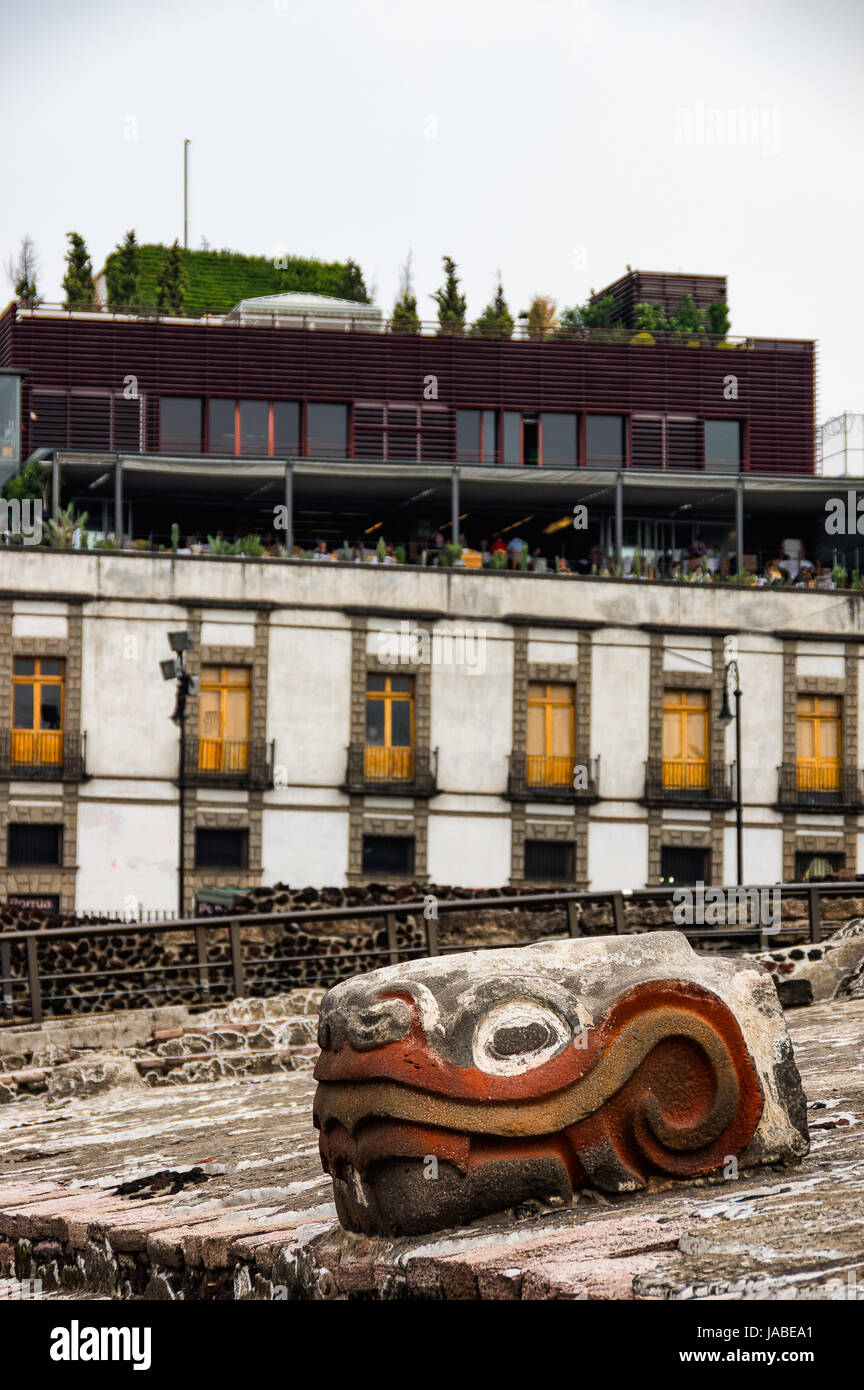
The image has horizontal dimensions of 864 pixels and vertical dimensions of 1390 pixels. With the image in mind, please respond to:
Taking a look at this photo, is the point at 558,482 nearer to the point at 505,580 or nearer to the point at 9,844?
the point at 505,580

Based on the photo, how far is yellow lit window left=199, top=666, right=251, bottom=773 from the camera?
3550 cm

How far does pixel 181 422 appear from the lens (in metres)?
42.6

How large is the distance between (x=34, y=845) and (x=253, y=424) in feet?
41.3

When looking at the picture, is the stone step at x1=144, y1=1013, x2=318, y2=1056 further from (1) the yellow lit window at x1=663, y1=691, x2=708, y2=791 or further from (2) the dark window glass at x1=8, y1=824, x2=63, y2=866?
(1) the yellow lit window at x1=663, y1=691, x2=708, y2=791

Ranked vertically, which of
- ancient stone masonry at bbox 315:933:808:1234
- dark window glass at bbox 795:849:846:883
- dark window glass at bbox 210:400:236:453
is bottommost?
dark window glass at bbox 795:849:846:883

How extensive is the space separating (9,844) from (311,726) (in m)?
6.21

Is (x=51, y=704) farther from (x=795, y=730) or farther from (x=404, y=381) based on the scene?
(x=795, y=730)

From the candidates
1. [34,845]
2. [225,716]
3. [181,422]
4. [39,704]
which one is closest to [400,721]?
[225,716]

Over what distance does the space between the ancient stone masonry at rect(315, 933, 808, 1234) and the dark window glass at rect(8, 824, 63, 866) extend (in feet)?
94.4

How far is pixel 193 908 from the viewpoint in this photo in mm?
33719

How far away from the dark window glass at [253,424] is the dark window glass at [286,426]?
240 millimetres

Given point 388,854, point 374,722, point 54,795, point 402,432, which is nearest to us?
point 54,795

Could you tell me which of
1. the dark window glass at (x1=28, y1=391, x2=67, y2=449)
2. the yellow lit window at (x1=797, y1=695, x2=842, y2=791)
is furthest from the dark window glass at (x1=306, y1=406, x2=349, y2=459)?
the yellow lit window at (x1=797, y1=695, x2=842, y2=791)
